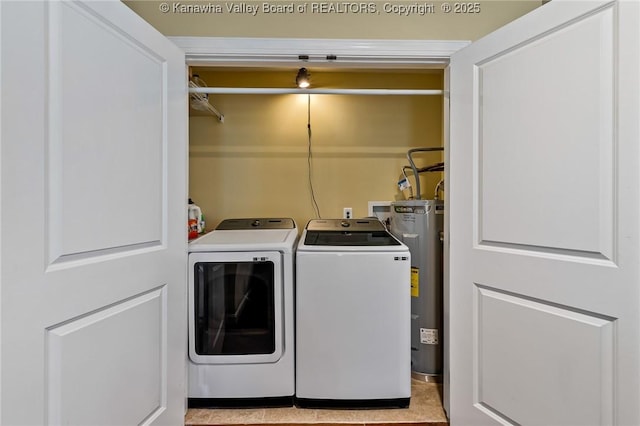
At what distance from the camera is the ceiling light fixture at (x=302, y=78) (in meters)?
2.26

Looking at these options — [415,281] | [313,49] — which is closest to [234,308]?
[415,281]

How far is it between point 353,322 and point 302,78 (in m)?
1.79

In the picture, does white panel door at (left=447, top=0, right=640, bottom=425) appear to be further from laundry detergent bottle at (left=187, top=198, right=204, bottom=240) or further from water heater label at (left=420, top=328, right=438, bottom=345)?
laundry detergent bottle at (left=187, top=198, right=204, bottom=240)

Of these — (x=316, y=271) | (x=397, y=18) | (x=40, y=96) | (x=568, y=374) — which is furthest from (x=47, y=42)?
(x=568, y=374)

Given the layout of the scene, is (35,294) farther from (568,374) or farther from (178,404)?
(568,374)

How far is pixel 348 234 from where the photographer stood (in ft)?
6.13

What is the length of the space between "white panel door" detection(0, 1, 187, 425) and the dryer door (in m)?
0.25

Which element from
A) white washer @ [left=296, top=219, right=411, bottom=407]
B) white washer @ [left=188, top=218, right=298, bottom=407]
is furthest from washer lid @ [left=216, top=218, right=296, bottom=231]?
white washer @ [left=296, top=219, right=411, bottom=407]

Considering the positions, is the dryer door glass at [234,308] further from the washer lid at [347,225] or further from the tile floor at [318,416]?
the washer lid at [347,225]

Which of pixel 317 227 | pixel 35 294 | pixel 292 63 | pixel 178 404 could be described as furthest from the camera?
pixel 317 227

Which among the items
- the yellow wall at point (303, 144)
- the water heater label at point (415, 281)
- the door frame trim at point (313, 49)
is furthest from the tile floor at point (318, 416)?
the door frame trim at point (313, 49)

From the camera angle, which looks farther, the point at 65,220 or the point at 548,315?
the point at 548,315

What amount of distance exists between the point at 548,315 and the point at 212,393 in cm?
162

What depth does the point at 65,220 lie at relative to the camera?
0.88 meters
